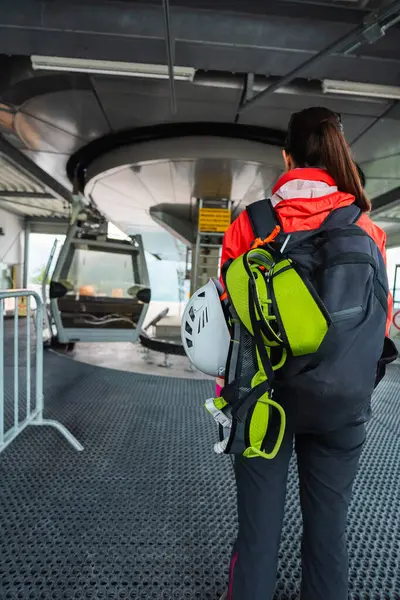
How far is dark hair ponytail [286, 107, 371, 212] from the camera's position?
1115 millimetres

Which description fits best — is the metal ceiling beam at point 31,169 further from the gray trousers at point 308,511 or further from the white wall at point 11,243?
the gray trousers at point 308,511

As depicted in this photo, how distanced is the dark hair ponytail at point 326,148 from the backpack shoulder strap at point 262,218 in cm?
22

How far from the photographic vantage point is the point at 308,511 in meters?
1.17

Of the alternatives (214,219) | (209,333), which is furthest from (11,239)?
(209,333)

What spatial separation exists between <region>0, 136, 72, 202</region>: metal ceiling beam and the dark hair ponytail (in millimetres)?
7846

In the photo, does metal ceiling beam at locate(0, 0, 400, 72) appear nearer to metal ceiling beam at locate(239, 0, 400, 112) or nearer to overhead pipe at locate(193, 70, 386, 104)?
metal ceiling beam at locate(239, 0, 400, 112)

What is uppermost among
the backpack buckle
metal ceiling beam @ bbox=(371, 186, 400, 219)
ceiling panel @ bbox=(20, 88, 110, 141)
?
ceiling panel @ bbox=(20, 88, 110, 141)

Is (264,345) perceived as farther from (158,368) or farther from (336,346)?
(158,368)

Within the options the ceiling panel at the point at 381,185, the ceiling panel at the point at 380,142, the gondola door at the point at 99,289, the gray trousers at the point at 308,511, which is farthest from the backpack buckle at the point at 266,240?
the ceiling panel at the point at 381,185

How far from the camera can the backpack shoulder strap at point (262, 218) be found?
1.06 metres

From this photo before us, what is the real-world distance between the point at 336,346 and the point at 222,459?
242 cm

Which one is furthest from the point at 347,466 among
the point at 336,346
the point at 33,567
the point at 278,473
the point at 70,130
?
the point at 70,130

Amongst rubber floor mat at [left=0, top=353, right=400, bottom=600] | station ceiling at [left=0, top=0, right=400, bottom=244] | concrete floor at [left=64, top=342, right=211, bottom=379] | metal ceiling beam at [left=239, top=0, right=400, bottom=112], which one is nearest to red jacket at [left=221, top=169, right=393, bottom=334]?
rubber floor mat at [left=0, top=353, right=400, bottom=600]

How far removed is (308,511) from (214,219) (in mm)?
7247
